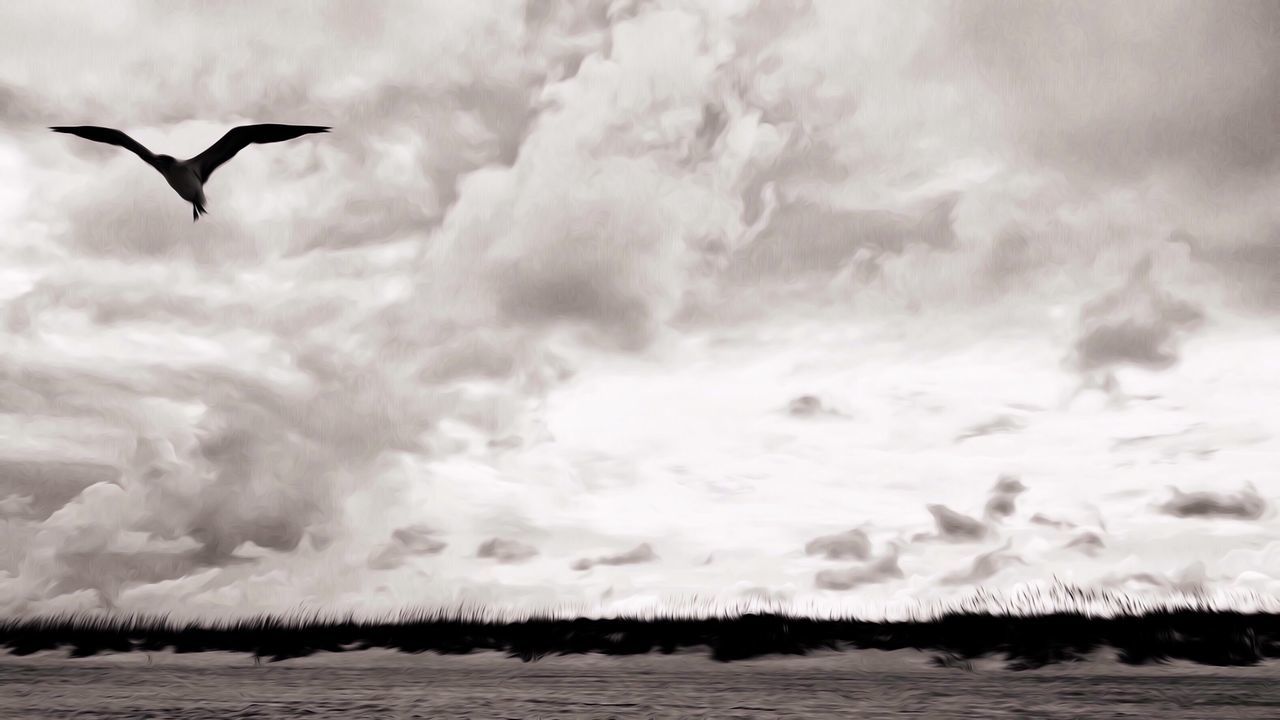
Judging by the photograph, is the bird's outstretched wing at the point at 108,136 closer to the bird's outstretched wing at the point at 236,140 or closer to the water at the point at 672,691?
the bird's outstretched wing at the point at 236,140

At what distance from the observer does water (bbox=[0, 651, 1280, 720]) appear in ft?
55.5

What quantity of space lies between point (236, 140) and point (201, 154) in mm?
698

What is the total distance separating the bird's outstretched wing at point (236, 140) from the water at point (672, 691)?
9.33 metres

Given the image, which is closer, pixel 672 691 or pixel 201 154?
pixel 201 154

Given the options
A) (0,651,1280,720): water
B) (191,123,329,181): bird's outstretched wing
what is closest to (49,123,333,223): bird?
(191,123,329,181): bird's outstretched wing

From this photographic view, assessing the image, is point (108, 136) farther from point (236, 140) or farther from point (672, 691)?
point (672, 691)

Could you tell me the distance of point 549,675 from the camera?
27188 mm

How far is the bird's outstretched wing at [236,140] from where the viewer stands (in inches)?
639

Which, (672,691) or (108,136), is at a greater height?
(108,136)

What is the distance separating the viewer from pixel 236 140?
16.9 m

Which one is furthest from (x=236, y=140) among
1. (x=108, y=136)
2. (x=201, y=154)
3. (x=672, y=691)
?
(x=672, y=691)

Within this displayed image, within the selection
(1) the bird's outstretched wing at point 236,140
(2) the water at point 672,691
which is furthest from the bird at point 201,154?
(2) the water at point 672,691

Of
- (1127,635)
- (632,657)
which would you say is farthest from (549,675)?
(1127,635)

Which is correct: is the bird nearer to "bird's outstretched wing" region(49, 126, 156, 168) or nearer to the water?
"bird's outstretched wing" region(49, 126, 156, 168)
